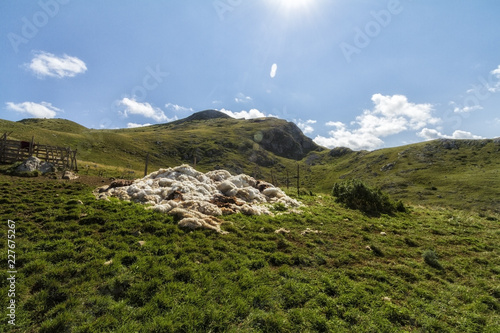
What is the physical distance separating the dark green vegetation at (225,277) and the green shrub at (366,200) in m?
12.4

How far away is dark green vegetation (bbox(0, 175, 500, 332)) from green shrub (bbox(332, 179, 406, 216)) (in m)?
12.4

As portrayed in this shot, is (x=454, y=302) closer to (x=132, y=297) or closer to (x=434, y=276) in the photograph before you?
(x=434, y=276)

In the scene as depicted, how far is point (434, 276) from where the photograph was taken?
12320 mm

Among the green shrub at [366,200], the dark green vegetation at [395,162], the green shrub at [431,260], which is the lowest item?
the green shrub at [431,260]

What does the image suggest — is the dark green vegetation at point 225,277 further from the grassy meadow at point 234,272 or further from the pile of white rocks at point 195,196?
the pile of white rocks at point 195,196

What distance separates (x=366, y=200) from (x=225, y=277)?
1096 inches

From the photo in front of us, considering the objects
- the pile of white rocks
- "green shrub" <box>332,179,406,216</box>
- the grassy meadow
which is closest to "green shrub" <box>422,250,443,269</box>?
the grassy meadow

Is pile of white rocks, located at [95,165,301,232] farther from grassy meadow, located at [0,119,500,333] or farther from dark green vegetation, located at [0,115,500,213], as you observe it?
dark green vegetation, located at [0,115,500,213]

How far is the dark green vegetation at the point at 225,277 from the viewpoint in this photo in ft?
24.9

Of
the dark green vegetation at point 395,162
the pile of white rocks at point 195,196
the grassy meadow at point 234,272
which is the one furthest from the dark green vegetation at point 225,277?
the dark green vegetation at point 395,162

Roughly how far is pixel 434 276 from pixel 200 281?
543 inches

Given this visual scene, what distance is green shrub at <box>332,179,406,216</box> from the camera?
30.1m

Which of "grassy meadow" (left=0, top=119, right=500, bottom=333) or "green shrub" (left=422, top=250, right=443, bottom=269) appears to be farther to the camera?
"green shrub" (left=422, top=250, right=443, bottom=269)

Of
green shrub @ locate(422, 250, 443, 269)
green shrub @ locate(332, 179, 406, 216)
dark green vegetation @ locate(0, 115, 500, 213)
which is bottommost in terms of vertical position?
green shrub @ locate(422, 250, 443, 269)
